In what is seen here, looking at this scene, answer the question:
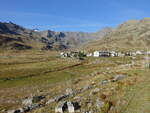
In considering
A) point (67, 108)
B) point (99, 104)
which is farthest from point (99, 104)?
point (67, 108)

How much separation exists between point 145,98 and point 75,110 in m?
8.59

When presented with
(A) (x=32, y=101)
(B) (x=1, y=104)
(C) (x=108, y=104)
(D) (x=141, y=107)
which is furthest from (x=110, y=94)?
(B) (x=1, y=104)

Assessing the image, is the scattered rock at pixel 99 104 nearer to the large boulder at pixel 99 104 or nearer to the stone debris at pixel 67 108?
the large boulder at pixel 99 104

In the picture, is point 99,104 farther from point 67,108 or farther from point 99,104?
point 67,108

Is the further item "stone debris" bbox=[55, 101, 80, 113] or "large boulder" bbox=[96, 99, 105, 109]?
"stone debris" bbox=[55, 101, 80, 113]

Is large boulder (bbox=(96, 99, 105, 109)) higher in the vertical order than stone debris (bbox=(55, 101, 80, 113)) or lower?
higher

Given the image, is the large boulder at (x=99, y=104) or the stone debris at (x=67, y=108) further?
the stone debris at (x=67, y=108)

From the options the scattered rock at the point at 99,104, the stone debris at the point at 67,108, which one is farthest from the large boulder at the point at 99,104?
the stone debris at the point at 67,108

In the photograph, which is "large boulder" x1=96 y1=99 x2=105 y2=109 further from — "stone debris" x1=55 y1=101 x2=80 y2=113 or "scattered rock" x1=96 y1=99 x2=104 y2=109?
"stone debris" x1=55 y1=101 x2=80 y2=113

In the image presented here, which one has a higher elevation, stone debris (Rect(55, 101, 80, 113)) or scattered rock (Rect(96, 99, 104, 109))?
scattered rock (Rect(96, 99, 104, 109))

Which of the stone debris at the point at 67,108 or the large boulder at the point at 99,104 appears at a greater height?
the large boulder at the point at 99,104

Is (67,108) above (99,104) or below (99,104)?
below

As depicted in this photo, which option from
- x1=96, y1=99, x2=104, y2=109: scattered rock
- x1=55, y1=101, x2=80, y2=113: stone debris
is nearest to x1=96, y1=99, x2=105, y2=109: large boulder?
x1=96, y1=99, x2=104, y2=109: scattered rock

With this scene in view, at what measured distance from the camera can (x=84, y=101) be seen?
27.5 m
